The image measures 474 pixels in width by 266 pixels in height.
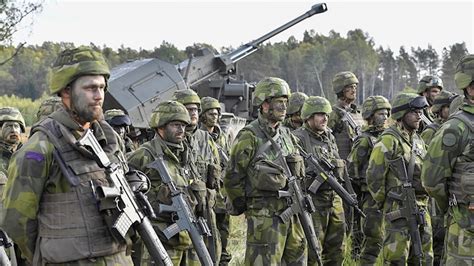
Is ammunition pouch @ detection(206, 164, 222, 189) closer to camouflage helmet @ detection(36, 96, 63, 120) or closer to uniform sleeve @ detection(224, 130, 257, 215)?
uniform sleeve @ detection(224, 130, 257, 215)

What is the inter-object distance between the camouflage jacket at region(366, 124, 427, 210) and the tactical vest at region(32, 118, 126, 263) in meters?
3.84

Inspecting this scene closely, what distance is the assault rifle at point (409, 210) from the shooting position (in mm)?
6668

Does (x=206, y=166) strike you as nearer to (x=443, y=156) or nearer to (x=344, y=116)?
(x=443, y=156)

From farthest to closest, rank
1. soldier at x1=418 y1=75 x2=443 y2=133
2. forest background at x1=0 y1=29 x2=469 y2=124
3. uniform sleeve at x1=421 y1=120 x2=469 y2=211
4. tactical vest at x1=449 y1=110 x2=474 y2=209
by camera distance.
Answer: forest background at x1=0 y1=29 x2=469 y2=124, soldier at x1=418 y1=75 x2=443 y2=133, uniform sleeve at x1=421 y1=120 x2=469 y2=211, tactical vest at x1=449 y1=110 x2=474 y2=209

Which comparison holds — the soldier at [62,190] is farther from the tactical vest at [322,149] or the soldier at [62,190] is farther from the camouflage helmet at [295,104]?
the camouflage helmet at [295,104]

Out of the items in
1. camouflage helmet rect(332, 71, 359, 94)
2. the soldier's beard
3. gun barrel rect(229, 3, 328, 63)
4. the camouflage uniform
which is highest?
gun barrel rect(229, 3, 328, 63)

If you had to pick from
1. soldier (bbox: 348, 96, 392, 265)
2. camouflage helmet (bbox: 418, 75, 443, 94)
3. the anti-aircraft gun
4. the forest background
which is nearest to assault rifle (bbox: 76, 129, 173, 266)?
soldier (bbox: 348, 96, 392, 265)

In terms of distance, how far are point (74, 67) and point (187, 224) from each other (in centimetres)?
220

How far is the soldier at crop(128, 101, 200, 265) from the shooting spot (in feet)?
19.1

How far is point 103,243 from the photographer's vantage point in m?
3.77

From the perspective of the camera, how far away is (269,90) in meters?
6.80

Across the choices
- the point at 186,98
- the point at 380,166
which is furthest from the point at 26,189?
the point at 186,98

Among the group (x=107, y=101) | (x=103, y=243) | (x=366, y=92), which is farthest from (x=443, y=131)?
(x=366, y=92)

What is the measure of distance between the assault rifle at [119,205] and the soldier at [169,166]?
1.83m
